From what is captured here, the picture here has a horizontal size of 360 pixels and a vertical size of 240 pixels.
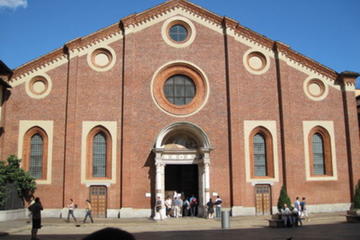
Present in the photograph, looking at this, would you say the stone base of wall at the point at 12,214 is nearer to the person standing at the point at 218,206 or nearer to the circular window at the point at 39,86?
the circular window at the point at 39,86

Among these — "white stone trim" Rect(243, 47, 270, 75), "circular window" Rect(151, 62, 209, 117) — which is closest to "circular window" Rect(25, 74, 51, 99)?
"circular window" Rect(151, 62, 209, 117)

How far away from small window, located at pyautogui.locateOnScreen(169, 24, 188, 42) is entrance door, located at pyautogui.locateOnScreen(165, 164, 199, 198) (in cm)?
908

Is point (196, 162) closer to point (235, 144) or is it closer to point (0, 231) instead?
point (235, 144)

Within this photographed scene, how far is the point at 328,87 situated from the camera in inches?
1095

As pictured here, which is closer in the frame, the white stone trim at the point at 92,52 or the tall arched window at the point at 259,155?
the white stone trim at the point at 92,52

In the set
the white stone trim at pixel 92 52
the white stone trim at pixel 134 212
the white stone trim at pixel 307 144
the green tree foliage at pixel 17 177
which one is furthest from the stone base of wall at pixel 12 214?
the white stone trim at pixel 307 144

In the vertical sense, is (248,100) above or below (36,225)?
above

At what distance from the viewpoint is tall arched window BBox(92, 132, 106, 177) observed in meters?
25.5

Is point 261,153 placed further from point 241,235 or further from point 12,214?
point 12,214

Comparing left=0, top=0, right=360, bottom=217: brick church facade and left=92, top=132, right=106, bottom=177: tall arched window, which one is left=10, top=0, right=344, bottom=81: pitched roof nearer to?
left=0, top=0, right=360, bottom=217: brick church facade

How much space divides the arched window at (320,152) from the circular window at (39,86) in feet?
61.3

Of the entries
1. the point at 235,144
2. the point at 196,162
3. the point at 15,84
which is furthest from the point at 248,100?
the point at 15,84

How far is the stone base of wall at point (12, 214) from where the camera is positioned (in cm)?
2192

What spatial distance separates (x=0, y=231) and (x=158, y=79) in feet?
45.4
